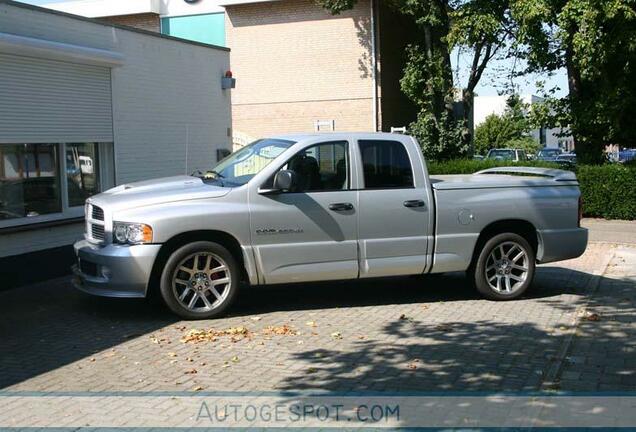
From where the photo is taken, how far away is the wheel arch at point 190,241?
24.1 feet

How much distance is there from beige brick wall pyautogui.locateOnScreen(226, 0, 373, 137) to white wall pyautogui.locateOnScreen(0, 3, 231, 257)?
11.6 metres

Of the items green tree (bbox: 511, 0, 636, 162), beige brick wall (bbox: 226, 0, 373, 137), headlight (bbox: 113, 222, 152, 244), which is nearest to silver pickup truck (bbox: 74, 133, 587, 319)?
headlight (bbox: 113, 222, 152, 244)

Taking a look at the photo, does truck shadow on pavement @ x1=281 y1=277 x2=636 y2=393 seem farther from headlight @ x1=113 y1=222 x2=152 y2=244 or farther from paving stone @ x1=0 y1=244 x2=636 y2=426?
headlight @ x1=113 y1=222 x2=152 y2=244

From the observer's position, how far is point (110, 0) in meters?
26.8

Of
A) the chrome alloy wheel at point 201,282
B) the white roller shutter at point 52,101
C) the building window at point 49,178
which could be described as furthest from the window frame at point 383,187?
the building window at point 49,178

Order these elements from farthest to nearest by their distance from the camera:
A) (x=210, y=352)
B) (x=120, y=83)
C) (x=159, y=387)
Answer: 1. (x=120, y=83)
2. (x=210, y=352)
3. (x=159, y=387)

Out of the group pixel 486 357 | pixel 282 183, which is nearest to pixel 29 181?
pixel 282 183

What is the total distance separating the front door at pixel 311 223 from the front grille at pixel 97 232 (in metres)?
1.55

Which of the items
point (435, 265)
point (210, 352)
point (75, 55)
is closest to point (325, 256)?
point (435, 265)

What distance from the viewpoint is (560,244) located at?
8.66 metres

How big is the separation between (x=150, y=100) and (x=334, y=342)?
22.1 ft

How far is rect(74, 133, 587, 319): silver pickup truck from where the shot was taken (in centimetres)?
729

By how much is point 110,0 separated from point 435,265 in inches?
881

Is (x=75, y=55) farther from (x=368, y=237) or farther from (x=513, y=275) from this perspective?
(x=513, y=275)
